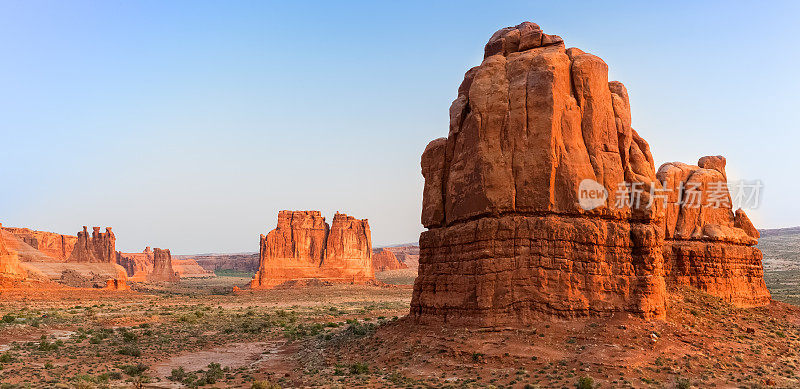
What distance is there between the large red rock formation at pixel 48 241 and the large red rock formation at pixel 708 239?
424 feet

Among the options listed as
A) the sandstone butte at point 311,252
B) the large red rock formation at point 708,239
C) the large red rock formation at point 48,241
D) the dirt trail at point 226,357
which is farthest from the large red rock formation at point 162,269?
the large red rock formation at point 708,239

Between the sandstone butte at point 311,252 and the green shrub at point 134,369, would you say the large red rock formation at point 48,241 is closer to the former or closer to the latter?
the sandstone butte at point 311,252

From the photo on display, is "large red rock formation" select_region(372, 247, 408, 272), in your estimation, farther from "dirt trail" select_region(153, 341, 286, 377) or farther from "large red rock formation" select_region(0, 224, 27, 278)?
"dirt trail" select_region(153, 341, 286, 377)

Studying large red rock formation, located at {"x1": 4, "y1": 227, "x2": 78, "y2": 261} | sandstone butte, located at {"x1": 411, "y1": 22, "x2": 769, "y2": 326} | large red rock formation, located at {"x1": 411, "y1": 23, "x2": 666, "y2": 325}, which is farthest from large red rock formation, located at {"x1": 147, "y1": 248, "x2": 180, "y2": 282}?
large red rock formation, located at {"x1": 411, "y1": 23, "x2": 666, "y2": 325}

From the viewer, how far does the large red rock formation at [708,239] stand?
30.4 meters

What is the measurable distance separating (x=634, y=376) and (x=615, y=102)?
11.2 m

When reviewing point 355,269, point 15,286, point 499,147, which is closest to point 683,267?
point 499,147

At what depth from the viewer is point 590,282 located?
21.0 meters

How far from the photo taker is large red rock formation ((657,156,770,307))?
3041 centimetres

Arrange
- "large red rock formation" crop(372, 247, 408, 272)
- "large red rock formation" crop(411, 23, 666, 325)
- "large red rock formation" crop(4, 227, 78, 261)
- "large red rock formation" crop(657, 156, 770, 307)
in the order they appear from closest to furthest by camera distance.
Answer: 1. "large red rock formation" crop(411, 23, 666, 325)
2. "large red rock formation" crop(657, 156, 770, 307)
3. "large red rock formation" crop(4, 227, 78, 261)
4. "large red rock formation" crop(372, 247, 408, 272)

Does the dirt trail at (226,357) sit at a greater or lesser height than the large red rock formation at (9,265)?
lesser

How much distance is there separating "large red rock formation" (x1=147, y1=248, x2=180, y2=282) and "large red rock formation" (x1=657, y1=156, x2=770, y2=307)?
511 ft

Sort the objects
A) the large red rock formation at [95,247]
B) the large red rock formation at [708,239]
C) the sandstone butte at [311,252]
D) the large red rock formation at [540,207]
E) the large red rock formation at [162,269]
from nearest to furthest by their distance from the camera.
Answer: the large red rock formation at [540,207] < the large red rock formation at [708,239] < the sandstone butte at [311,252] < the large red rock formation at [95,247] < the large red rock formation at [162,269]

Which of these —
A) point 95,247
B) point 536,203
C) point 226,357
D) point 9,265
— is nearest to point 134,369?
point 226,357
